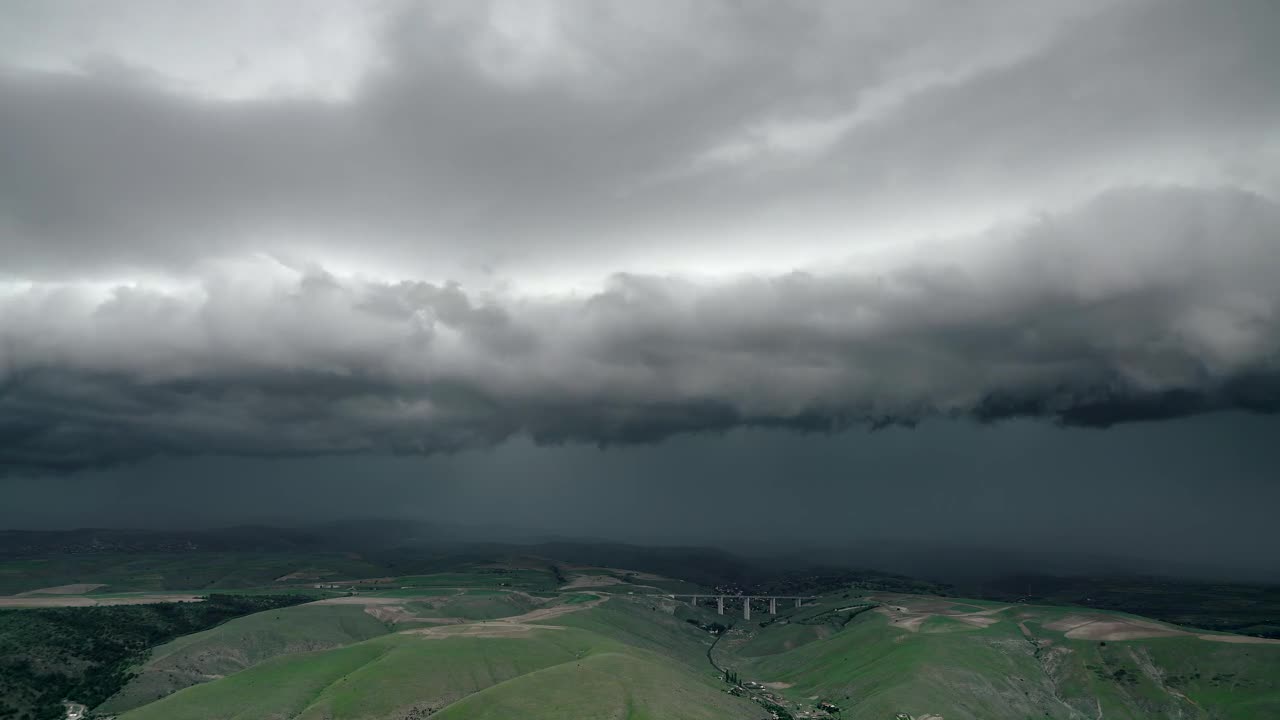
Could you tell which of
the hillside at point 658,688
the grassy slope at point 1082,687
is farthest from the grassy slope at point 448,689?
the grassy slope at point 1082,687

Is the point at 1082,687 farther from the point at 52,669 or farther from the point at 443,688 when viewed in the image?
the point at 52,669

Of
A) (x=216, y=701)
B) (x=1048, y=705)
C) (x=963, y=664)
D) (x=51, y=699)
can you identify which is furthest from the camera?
(x=963, y=664)

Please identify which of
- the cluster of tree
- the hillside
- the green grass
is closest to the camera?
the green grass

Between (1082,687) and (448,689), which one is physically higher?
(448,689)

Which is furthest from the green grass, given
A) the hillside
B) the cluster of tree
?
the cluster of tree

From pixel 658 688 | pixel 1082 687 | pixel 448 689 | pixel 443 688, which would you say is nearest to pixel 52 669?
pixel 443 688

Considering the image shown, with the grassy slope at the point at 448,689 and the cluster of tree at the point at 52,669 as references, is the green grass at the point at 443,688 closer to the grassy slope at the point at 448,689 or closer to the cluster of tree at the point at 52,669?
the grassy slope at the point at 448,689

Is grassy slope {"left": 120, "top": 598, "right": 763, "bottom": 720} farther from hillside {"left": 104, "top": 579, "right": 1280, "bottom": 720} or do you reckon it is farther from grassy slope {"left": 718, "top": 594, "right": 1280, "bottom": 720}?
grassy slope {"left": 718, "top": 594, "right": 1280, "bottom": 720}

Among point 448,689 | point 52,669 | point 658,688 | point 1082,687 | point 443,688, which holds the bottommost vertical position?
point 1082,687

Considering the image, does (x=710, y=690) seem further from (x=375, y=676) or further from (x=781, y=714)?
(x=375, y=676)

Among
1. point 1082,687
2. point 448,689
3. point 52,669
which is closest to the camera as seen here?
point 448,689

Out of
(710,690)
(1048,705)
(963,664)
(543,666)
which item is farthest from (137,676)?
(1048,705)
